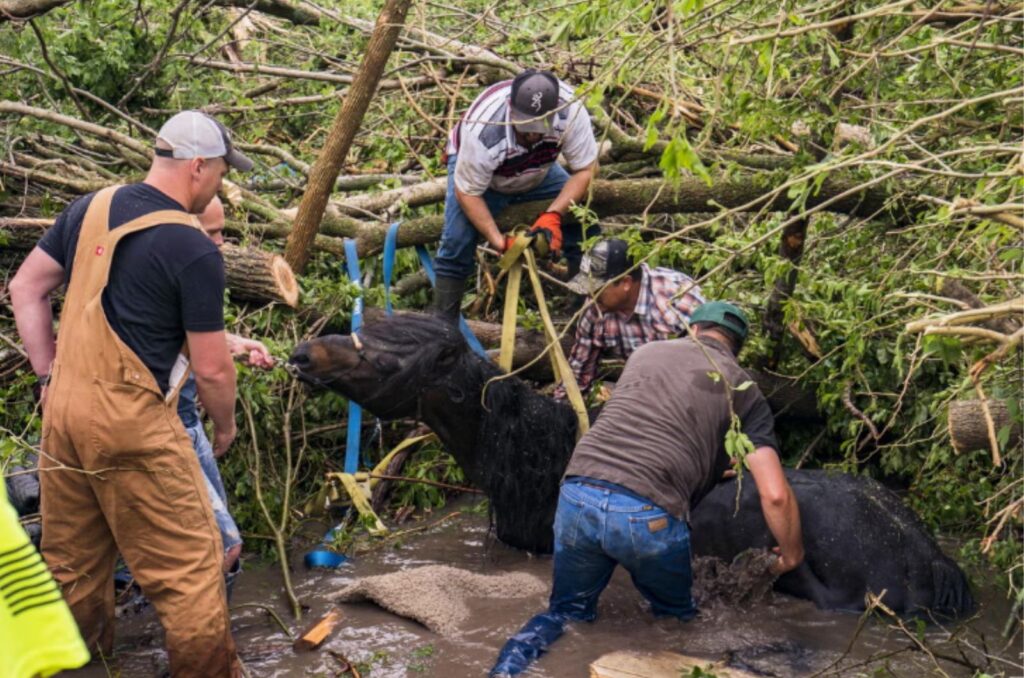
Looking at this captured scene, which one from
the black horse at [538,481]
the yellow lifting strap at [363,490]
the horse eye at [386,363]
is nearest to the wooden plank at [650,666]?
the black horse at [538,481]

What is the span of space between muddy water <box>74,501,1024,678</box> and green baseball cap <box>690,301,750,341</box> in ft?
4.16

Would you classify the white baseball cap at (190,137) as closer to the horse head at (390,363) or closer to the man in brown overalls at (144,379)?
the man in brown overalls at (144,379)

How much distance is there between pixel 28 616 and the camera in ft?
7.24

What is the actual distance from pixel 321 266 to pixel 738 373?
3213 mm

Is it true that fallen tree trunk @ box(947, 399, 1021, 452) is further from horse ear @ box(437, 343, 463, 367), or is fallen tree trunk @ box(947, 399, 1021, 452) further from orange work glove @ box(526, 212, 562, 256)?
orange work glove @ box(526, 212, 562, 256)

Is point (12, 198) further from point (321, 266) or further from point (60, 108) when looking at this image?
point (321, 266)

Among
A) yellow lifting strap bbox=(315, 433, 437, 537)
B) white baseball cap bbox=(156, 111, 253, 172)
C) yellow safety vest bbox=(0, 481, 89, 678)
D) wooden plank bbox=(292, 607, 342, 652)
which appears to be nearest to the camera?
yellow safety vest bbox=(0, 481, 89, 678)

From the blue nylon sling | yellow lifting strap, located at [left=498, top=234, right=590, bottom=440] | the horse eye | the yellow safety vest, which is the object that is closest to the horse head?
the horse eye

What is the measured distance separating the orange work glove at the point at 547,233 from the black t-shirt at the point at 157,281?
2444 millimetres

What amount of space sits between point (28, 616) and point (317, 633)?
3.44m

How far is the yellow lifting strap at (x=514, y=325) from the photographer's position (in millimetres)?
6332

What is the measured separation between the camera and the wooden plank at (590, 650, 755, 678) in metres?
4.92

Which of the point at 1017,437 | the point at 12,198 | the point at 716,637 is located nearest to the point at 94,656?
the point at 716,637

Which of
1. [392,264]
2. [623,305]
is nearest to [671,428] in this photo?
[623,305]
